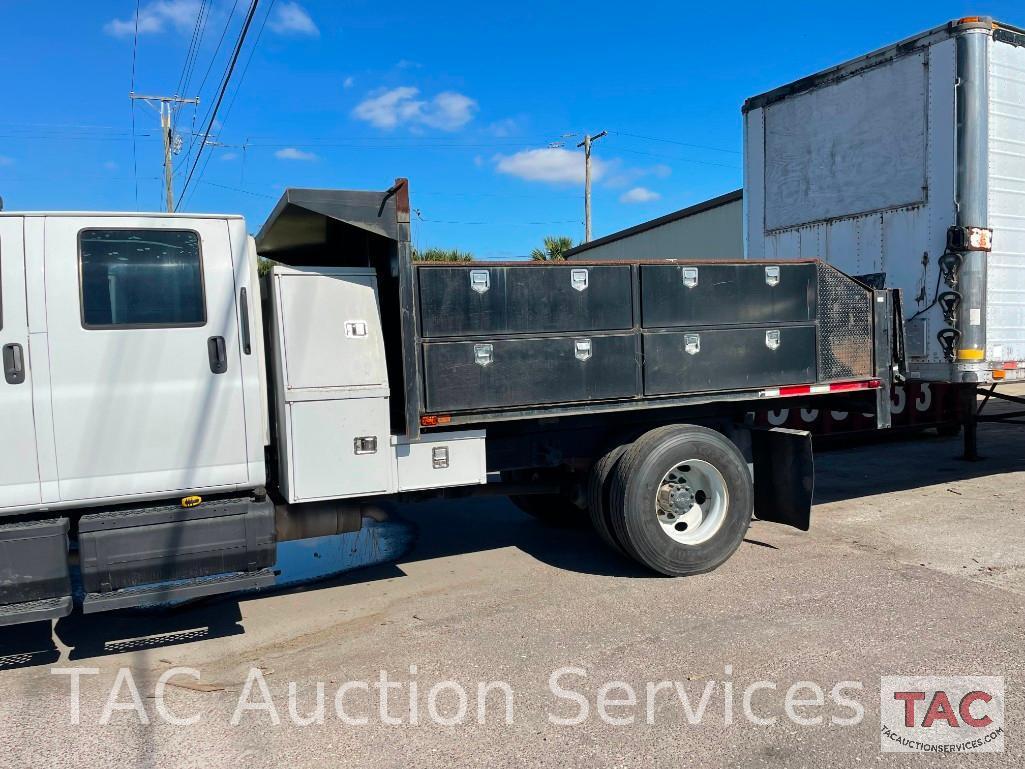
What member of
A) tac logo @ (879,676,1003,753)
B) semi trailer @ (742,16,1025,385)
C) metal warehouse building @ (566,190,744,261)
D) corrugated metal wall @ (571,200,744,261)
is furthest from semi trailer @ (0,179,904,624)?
corrugated metal wall @ (571,200,744,261)

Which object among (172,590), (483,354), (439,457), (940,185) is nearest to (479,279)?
(483,354)

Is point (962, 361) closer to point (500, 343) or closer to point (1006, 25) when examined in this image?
point (1006, 25)

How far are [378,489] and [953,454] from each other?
29.2ft

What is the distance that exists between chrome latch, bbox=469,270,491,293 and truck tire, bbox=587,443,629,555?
161 cm

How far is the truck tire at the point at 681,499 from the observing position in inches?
222

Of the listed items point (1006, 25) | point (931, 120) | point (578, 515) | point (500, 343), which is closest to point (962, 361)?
point (931, 120)

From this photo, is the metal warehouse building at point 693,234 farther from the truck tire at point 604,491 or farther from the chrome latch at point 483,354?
the chrome latch at point 483,354

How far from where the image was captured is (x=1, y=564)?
4281 millimetres

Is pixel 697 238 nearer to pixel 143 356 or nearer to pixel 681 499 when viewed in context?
pixel 681 499

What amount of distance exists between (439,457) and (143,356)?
1.89 metres

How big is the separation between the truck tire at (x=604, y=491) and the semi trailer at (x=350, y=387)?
2 cm

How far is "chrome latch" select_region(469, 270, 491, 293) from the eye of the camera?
516 centimetres

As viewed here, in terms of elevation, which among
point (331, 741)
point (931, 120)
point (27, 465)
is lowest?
point (331, 741)

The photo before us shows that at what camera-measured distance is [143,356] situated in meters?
4.58
